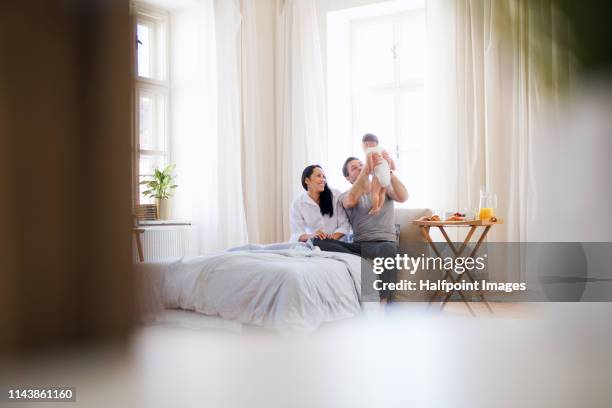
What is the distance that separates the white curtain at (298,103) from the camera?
207 inches

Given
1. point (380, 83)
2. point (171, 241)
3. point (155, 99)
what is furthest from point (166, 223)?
point (380, 83)

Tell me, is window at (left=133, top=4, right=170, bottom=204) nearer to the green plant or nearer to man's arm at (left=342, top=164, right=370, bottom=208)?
the green plant

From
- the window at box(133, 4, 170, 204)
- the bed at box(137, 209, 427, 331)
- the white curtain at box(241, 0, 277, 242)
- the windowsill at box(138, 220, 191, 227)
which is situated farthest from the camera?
the white curtain at box(241, 0, 277, 242)

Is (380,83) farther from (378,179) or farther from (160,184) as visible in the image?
(160,184)

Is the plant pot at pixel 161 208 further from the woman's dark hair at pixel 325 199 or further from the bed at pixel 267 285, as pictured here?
the bed at pixel 267 285

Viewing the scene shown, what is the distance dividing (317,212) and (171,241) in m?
1.46

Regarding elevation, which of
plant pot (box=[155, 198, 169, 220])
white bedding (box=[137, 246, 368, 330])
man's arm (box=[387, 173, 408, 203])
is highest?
man's arm (box=[387, 173, 408, 203])

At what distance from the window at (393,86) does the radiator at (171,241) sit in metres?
1.83

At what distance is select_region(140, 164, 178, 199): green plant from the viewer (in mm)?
4677

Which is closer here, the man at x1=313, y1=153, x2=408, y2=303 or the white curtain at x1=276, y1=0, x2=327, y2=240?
the man at x1=313, y1=153, x2=408, y2=303

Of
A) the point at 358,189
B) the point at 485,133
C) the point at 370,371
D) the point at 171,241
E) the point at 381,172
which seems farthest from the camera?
the point at 171,241

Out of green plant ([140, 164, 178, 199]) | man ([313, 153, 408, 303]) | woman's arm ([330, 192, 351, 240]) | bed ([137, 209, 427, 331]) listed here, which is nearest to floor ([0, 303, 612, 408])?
bed ([137, 209, 427, 331])

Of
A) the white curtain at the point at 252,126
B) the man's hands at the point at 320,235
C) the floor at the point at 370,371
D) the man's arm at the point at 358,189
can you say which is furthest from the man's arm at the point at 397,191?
the floor at the point at 370,371

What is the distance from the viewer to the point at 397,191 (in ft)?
11.8
